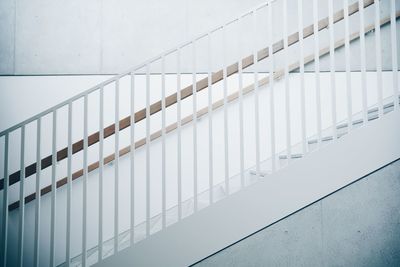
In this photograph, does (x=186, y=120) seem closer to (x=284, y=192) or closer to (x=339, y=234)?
(x=284, y=192)

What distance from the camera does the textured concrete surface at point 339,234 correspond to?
1.77 m

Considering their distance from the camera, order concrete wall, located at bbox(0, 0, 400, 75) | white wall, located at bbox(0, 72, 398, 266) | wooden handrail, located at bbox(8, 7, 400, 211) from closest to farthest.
Answer: 1. wooden handrail, located at bbox(8, 7, 400, 211)
2. white wall, located at bbox(0, 72, 398, 266)
3. concrete wall, located at bbox(0, 0, 400, 75)

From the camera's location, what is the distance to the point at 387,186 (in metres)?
1.77

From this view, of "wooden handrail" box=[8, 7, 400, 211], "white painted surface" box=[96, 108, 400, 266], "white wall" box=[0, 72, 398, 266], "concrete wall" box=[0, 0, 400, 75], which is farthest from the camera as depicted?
"concrete wall" box=[0, 0, 400, 75]

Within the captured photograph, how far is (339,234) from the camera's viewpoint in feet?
5.87

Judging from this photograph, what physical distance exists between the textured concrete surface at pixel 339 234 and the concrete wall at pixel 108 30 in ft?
5.64

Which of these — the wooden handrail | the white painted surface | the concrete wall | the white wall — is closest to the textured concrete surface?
the white painted surface

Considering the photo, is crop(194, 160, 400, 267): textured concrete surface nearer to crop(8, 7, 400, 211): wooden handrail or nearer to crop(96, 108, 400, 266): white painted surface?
crop(96, 108, 400, 266): white painted surface

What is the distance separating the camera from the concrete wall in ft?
10.3

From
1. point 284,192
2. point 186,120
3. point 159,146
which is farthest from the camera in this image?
point 159,146

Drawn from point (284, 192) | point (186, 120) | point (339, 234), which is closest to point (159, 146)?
point (186, 120)

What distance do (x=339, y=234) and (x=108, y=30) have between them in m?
2.70

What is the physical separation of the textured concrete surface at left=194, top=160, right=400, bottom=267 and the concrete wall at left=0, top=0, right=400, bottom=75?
5.64 ft

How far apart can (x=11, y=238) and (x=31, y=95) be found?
131 centimetres
